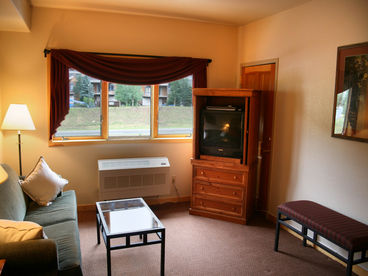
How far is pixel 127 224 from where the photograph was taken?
107 inches

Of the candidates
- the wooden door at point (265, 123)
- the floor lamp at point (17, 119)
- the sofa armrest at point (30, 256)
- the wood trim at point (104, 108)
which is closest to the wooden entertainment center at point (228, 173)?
Result: the wooden door at point (265, 123)

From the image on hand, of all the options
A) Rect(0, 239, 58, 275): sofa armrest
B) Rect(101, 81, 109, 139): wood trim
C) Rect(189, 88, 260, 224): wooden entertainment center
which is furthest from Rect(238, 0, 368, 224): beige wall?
Rect(0, 239, 58, 275): sofa armrest

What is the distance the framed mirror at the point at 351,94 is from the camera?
8.75 ft

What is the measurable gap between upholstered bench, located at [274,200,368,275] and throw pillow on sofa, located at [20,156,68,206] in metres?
2.35

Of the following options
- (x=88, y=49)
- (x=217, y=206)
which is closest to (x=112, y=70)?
(x=88, y=49)

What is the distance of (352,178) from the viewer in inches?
111

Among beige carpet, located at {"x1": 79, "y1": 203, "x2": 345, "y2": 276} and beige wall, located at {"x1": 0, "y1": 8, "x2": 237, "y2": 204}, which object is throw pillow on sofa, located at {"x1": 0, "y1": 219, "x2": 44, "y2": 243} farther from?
beige wall, located at {"x1": 0, "y1": 8, "x2": 237, "y2": 204}

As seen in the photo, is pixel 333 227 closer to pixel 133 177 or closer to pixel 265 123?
pixel 265 123

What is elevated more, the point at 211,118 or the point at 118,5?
the point at 118,5

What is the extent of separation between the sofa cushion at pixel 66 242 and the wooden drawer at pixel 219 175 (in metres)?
1.76

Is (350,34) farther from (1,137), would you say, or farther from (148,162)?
(1,137)

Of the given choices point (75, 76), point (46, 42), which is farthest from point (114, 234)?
point (46, 42)

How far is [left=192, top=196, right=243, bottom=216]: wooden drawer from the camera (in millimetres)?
3836

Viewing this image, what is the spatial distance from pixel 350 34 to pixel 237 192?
6.84 feet
